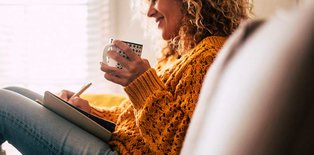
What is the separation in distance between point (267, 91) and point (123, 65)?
2.36ft

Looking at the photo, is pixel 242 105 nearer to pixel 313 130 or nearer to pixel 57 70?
pixel 313 130

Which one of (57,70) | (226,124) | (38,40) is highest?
(226,124)

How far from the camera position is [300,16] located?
0.78 ft

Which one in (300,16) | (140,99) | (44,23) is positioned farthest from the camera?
(44,23)

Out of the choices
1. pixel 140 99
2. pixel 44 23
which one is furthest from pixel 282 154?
pixel 44 23

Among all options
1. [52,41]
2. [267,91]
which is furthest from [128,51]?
[52,41]

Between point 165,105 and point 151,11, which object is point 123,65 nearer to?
point 165,105

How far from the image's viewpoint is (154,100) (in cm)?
92

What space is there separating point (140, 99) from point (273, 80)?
0.70 meters

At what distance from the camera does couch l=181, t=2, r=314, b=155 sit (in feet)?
0.78

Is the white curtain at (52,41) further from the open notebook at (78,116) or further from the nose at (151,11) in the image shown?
the open notebook at (78,116)

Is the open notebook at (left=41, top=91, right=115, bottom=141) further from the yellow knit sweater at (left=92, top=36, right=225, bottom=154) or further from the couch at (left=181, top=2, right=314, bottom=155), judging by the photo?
the couch at (left=181, top=2, right=314, bottom=155)

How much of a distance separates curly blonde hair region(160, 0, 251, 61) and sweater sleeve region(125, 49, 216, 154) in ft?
Result: 0.52

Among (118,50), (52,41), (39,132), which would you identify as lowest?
(39,132)
